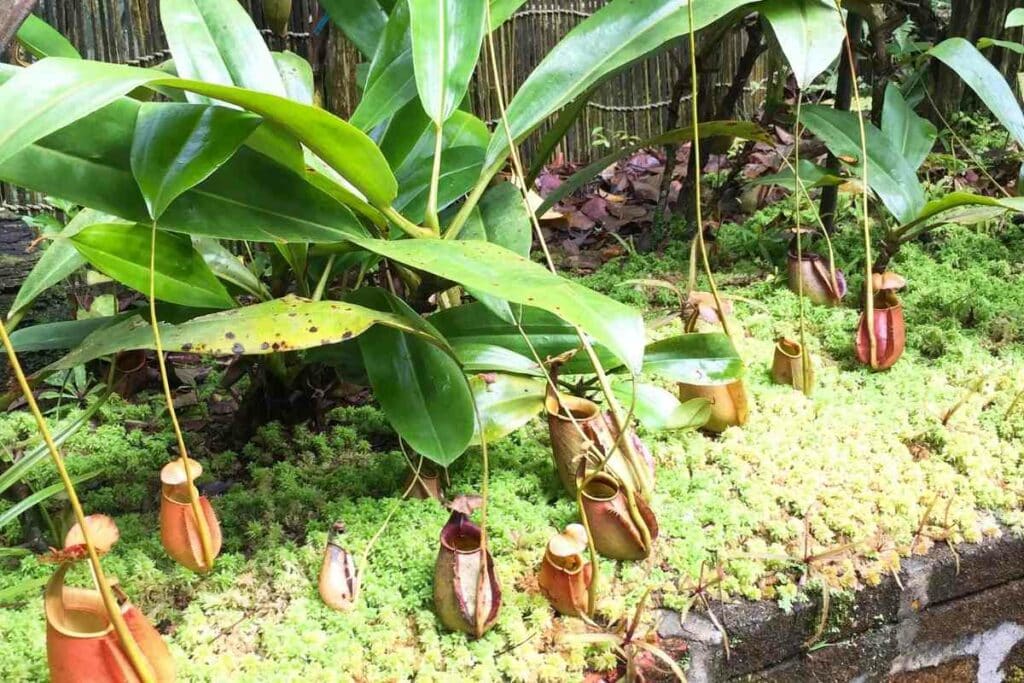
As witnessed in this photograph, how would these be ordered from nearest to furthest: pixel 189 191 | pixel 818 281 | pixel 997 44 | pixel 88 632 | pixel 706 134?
pixel 88 632
pixel 189 191
pixel 706 134
pixel 818 281
pixel 997 44

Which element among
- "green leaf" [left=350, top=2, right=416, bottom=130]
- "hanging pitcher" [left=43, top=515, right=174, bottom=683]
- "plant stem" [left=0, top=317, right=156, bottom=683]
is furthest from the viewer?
"green leaf" [left=350, top=2, right=416, bottom=130]

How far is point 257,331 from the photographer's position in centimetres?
88

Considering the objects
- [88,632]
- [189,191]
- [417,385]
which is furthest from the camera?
[417,385]

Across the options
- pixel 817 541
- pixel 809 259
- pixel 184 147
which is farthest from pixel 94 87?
pixel 809 259

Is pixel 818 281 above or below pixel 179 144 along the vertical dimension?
below

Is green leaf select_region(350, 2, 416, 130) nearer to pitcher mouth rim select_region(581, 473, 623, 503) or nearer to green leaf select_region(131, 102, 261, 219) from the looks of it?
green leaf select_region(131, 102, 261, 219)

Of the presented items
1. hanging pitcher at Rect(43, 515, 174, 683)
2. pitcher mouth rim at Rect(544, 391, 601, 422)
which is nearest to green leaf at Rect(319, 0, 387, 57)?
pitcher mouth rim at Rect(544, 391, 601, 422)

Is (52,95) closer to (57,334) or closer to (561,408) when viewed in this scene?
(57,334)

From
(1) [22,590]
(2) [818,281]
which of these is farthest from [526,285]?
(2) [818,281]

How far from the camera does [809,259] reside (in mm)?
1689

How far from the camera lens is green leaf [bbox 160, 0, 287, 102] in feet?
3.42

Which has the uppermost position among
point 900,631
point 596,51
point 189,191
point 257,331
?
point 596,51

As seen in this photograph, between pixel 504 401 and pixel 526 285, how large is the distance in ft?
1.24

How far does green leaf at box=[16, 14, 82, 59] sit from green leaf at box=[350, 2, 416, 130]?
0.47 metres
